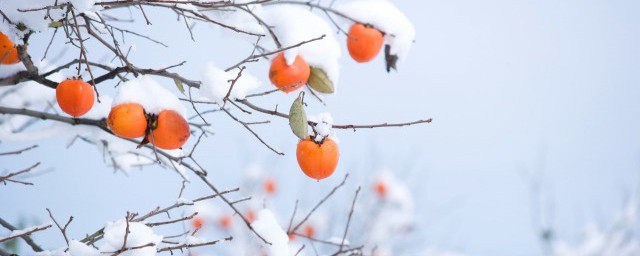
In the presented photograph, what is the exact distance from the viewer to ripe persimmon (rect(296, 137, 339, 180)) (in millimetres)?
1706

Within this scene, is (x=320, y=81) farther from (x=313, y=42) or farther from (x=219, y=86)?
(x=219, y=86)

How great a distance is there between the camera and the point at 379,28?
2283 millimetres

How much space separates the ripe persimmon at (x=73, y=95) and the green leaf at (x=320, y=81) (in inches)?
28.4

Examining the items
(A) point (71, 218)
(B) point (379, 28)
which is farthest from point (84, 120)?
(B) point (379, 28)

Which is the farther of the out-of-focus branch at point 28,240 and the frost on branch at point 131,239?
the out-of-focus branch at point 28,240

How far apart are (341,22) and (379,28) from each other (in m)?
0.17

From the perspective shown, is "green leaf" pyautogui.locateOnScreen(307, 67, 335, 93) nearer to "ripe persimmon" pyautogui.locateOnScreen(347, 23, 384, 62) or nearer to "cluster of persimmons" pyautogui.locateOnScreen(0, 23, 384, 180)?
"cluster of persimmons" pyautogui.locateOnScreen(0, 23, 384, 180)

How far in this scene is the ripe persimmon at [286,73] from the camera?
187cm

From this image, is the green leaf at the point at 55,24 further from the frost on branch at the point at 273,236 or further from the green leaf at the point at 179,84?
the frost on branch at the point at 273,236

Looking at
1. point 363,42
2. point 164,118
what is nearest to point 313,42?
point 363,42

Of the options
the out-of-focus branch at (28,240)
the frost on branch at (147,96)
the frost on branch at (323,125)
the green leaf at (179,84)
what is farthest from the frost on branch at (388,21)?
the out-of-focus branch at (28,240)

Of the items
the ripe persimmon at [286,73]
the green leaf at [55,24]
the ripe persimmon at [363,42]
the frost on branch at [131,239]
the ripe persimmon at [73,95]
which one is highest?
the ripe persimmon at [363,42]

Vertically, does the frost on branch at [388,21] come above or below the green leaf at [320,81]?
above

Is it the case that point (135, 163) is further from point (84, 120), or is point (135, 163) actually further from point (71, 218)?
point (71, 218)
